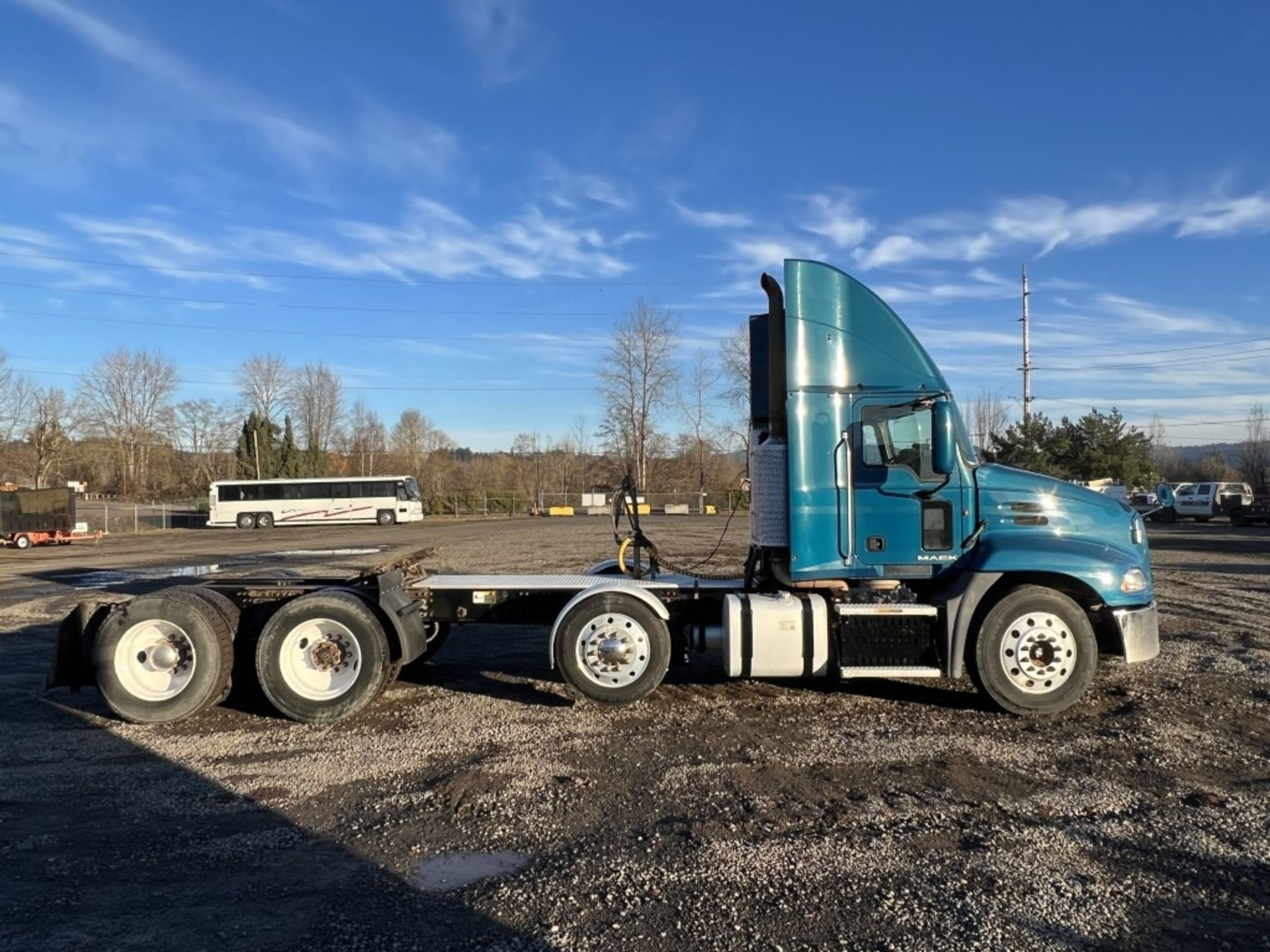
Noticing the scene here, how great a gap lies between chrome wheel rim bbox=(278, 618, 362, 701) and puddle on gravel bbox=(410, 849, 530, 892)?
118 inches

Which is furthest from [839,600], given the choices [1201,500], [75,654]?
[1201,500]

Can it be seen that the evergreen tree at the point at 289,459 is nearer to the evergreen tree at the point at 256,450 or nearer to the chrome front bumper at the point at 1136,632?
the evergreen tree at the point at 256,450

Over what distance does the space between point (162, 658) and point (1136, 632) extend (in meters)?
8.02

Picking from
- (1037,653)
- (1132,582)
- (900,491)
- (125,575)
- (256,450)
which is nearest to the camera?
(1037,653)

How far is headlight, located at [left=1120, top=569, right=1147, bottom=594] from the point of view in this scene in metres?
6.68

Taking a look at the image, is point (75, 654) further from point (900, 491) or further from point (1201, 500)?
point (1201, 500)

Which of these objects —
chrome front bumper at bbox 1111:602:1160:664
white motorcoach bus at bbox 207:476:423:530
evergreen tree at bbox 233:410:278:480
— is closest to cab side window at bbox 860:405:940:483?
chrome front bumper at bbox 1111:602:1160:664

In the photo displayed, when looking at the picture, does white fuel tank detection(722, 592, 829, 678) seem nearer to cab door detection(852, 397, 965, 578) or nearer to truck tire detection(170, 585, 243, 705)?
cab door detection(852, 397, 965, 578)

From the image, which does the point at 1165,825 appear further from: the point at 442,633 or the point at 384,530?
the point at 384,530

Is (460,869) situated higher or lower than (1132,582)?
lower

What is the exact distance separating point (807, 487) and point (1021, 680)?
229 centimetres

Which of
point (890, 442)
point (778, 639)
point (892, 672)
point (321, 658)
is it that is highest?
point (890, 442)

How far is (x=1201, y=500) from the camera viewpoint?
128ft

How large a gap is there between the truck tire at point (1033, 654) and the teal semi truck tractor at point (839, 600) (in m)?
0.02
